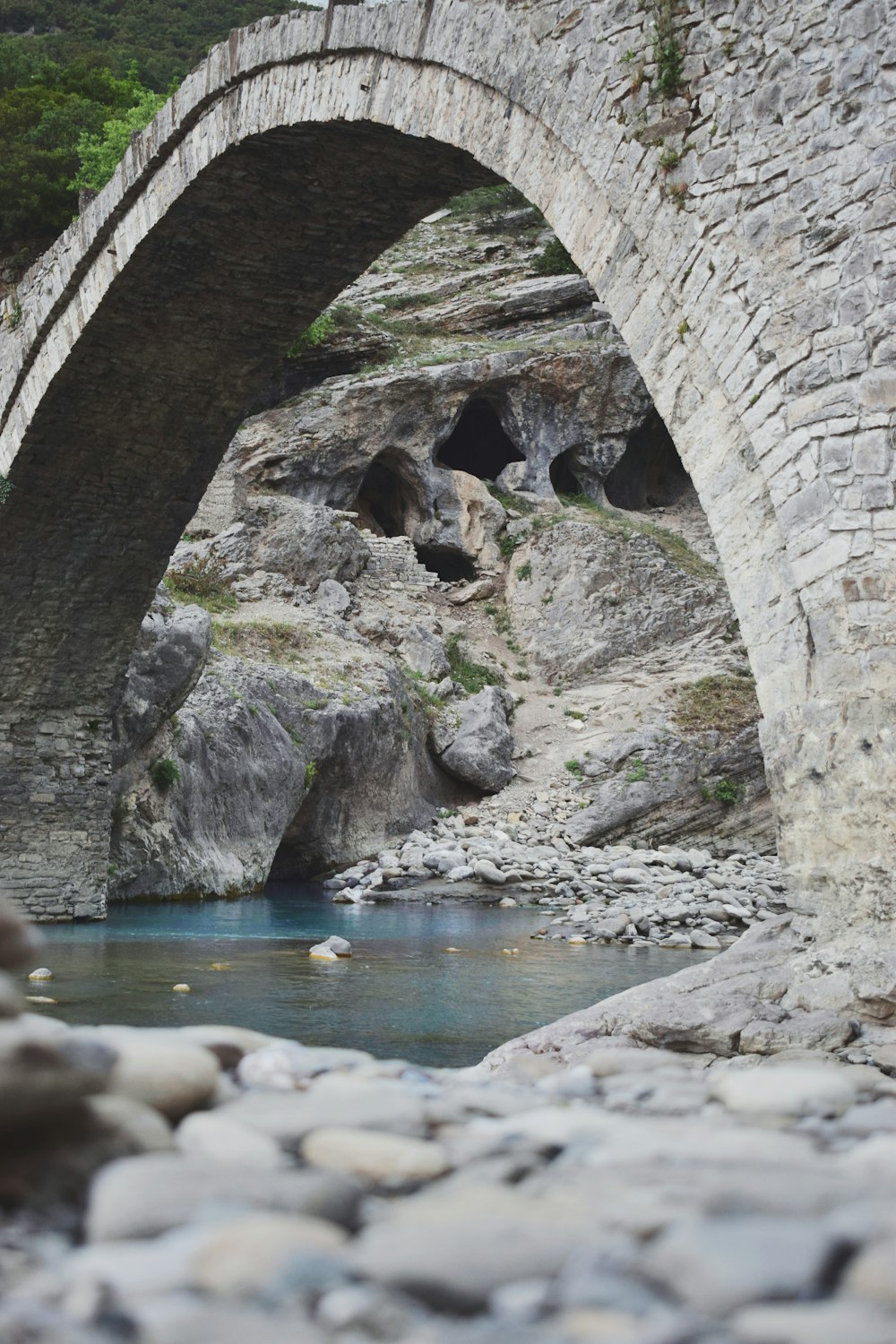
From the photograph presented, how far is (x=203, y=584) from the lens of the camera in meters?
16.0

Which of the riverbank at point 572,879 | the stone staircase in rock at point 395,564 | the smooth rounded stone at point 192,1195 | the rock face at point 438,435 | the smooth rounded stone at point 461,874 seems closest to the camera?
the smooth rounded stone at point 192,1195

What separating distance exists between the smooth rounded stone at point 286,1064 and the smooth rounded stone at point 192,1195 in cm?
35

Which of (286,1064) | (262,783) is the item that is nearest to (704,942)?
(262,783)

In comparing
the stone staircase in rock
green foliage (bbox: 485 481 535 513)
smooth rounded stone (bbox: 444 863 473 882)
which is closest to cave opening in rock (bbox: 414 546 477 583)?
the stone staircase in rock

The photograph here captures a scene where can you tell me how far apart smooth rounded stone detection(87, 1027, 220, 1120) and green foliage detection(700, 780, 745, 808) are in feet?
45.0

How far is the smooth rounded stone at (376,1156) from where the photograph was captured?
121cm

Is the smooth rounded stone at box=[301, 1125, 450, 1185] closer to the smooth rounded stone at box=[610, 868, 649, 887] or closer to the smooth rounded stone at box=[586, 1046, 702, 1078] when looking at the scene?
the smooth rounded stone at box=[586, 1046, 702, 1078]

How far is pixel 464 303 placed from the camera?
23.0m

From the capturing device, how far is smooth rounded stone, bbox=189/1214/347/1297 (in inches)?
37.7

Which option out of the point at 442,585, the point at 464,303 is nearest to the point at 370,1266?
the point at 442,585

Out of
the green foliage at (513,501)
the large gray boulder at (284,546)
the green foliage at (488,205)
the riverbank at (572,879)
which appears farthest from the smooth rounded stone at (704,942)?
the green foliage at (488,205)

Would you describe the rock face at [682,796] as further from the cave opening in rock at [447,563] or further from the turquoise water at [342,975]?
the cave opening in rock at [447,563]

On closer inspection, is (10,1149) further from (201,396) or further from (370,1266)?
(201,396)

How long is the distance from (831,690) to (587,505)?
18854 millimetres
